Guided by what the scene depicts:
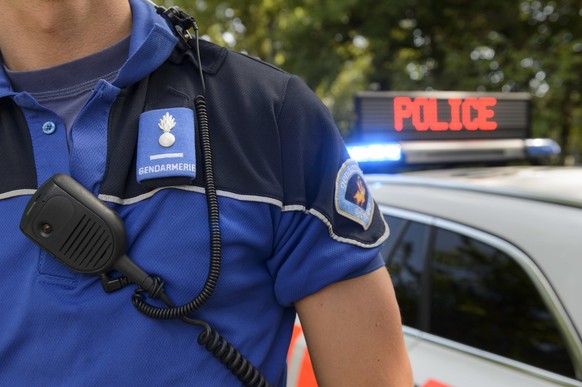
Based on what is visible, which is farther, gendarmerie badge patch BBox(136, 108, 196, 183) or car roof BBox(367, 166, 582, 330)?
car roof BBox(367, 166, 582, 330)

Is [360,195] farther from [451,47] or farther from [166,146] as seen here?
[451,47]

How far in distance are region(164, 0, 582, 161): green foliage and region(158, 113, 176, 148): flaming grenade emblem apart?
8.89 metres

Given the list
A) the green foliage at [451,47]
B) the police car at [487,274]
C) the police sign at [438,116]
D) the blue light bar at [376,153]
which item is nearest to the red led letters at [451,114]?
the police sign at [438,116]

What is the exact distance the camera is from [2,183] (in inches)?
36.8

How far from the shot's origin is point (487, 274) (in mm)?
1919

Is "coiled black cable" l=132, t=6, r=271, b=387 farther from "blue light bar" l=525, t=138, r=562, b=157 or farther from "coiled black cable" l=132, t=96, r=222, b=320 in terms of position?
"blue light bar" l=525, t=138, r=562, b=157

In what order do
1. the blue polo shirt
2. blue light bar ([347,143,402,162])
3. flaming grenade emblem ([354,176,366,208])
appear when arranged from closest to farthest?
the blue polo shirt → flaming grenade emblem ([354,176,366,208]) → blue light bar ([347,143,402,162])

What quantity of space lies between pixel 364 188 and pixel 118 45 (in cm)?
48

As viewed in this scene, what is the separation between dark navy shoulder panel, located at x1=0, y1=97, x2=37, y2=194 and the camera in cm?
93

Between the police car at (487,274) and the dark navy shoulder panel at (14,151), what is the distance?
1319 mm

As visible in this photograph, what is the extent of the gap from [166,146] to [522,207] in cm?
126

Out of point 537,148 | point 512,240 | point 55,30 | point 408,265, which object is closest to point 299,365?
point 408,265

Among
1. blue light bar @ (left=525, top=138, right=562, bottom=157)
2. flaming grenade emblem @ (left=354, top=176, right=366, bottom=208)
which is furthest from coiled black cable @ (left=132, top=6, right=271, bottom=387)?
blue light bar @ (left=525, top=138, right=562, bottom=157)

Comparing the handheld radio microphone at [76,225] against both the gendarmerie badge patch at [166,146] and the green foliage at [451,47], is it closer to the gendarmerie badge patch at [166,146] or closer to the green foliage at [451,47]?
the gendarmerie badge patch at [166,146]
